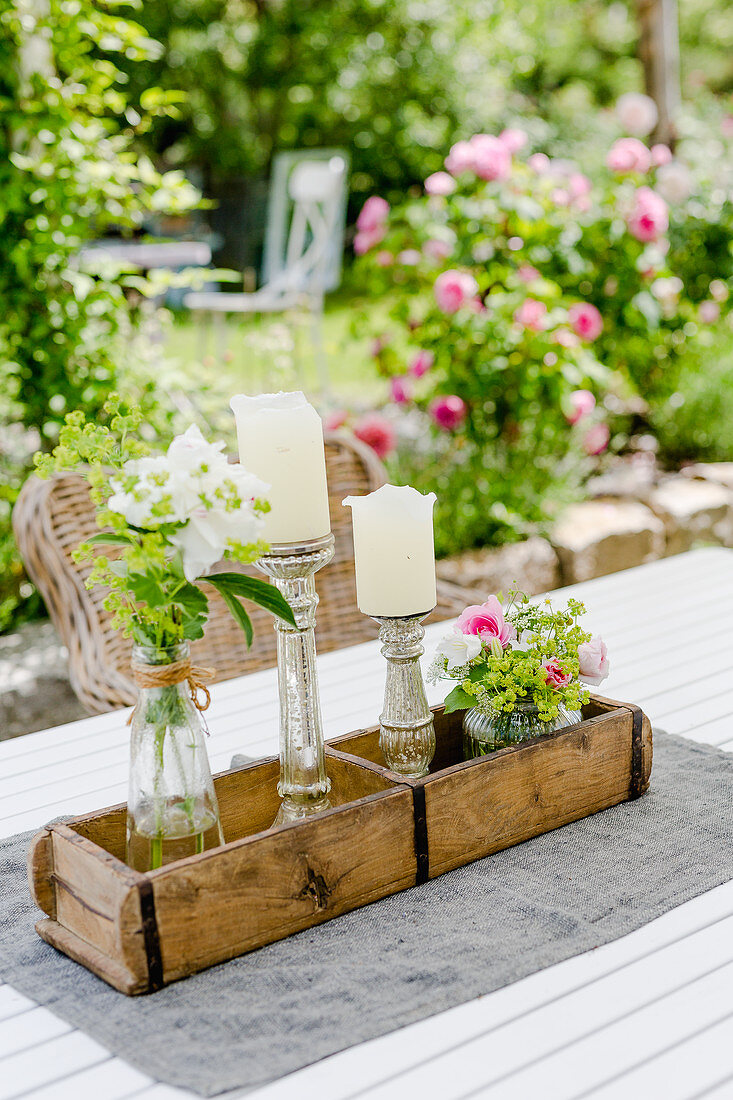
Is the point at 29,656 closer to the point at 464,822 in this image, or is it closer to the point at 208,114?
the point at 464,822

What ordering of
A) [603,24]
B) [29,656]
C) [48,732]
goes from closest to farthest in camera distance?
1. [48,732]
2. [29,656]
3. [603,24]

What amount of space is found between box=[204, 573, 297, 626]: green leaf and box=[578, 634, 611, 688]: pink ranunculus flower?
1.10 feet

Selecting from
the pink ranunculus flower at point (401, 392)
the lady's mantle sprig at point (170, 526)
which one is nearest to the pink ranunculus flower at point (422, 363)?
the pink ranunculus flower at point (401, 392)

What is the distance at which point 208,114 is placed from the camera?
1009 cm

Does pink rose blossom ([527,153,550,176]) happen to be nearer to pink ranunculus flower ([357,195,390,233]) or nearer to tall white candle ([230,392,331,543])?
pink ranunculus flower ([357,195,390,233])

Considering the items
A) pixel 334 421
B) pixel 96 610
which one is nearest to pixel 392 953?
pixel 96 610

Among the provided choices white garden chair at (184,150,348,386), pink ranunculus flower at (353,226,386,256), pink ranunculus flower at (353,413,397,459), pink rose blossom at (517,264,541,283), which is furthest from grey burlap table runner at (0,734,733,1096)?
white garden chair at (184,150,348,386)

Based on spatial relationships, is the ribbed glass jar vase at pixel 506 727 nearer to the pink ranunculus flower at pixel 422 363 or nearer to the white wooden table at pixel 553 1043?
the white wooden table at pixel 553 1043

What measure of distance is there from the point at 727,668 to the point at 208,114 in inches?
375

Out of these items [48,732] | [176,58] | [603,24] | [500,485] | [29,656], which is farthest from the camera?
[603,24]

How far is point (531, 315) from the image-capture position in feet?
10.8

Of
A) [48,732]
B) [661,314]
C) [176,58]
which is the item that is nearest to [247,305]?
[661,314]

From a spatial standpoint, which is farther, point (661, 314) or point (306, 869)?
point (661, 314)

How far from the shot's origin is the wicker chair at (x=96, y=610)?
1794 millimetres
